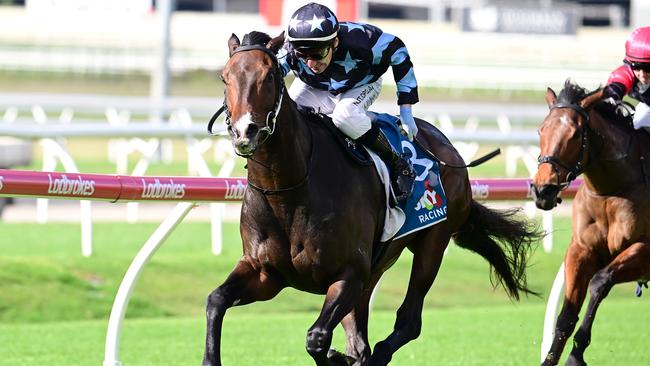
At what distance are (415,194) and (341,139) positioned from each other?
61cm

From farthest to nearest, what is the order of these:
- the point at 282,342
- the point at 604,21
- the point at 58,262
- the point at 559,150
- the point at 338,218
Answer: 1. the point at 604,21
2. the point at 58,262
3. the point at 282,342
4. the point at 559,150
5. the point at 338,218

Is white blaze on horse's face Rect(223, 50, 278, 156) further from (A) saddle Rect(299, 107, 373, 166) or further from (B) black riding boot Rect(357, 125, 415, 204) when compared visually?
(B) black riding boot Rect(357, 125, 415, 204)

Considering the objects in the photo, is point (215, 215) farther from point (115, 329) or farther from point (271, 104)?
point (271, 104)

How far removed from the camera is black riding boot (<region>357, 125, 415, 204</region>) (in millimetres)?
5797

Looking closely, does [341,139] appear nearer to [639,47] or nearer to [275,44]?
[275,44]

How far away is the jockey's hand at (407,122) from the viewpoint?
6.00 metres

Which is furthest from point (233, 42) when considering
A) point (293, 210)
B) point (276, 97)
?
point (293, 210)

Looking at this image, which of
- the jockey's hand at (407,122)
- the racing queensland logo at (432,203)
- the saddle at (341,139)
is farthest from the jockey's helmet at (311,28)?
the racing queensland logo at (432,203)

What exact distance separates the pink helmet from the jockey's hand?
1.41 m

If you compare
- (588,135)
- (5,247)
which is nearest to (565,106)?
(588,135)

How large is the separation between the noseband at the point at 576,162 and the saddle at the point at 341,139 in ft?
3.33

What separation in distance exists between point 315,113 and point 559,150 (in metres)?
1.36

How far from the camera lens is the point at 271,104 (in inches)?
190

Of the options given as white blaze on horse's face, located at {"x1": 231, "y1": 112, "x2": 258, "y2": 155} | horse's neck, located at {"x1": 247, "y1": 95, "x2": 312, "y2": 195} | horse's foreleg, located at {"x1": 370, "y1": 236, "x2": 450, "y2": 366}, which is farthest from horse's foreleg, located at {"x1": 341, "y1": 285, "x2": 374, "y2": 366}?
white blaze on horse's face, located at {"x1": 231, "y1": 112, "x2": 258, "y2": 155}
